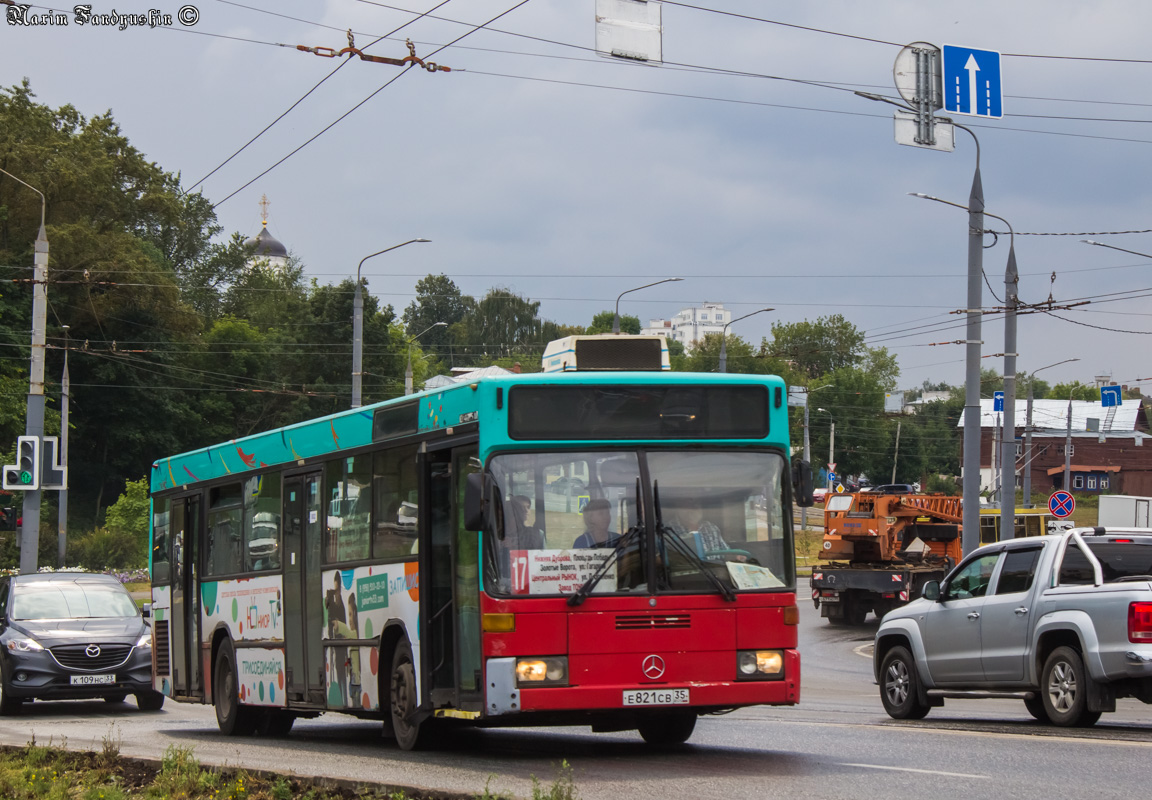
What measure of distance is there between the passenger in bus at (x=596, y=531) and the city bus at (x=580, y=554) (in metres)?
0.01

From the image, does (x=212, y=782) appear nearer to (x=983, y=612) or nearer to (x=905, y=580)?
(x=983, y=612)

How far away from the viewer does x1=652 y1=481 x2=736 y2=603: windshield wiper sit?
31.3ft

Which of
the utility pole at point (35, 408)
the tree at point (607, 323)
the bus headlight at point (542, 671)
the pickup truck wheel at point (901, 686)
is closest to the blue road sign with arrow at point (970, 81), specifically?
the pickup truck wheel at point (901, 686)

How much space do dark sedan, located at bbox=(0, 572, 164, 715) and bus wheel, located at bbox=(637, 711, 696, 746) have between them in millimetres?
9135

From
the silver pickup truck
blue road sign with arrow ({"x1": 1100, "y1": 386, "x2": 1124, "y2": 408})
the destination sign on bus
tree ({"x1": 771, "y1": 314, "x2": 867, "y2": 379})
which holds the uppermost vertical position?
tree ({"x1": 771, "y1": 314, "x2": 867, "y2": 379})

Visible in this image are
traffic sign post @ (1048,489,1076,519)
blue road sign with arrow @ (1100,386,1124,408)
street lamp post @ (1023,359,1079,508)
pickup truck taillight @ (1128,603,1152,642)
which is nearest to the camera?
pickup truck taillight @ (1128,603,1152,642)

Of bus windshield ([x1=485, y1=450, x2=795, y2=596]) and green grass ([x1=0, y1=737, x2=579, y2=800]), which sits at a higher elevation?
bus windshield ([x1=485, y1=450, x2=795, y2=596])

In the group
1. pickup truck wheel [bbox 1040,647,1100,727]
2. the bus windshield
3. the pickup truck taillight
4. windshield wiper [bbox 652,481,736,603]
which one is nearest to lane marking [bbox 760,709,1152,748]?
pickup truck wheel [bbox 1040,647,1100,727]

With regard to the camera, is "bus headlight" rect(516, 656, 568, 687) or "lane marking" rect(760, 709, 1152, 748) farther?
"lane marking" rect(760, 709, 1152, 748)

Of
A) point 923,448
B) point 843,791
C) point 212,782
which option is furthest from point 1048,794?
point 923,448

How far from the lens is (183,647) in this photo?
1617 cm

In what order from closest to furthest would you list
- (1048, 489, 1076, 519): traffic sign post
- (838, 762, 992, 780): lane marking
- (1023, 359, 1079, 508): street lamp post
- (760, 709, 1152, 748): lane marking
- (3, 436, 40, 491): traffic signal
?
(838, 762, 992, 780): lane marking, (760, 709, 1152, 748): lane marking, (3, 436, 40, 491): traffic signal, (1048, 489, 1076, 519): traffic sign post, (1023, 359, 1079, 508): street lamp post

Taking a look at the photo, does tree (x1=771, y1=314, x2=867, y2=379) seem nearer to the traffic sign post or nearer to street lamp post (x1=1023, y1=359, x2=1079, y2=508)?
street lamp post (x1=1023, y1=359, x2=1079, y2=508)

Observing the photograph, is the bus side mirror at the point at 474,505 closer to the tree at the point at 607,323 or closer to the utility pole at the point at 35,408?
the utility pole at the point at 35,408
